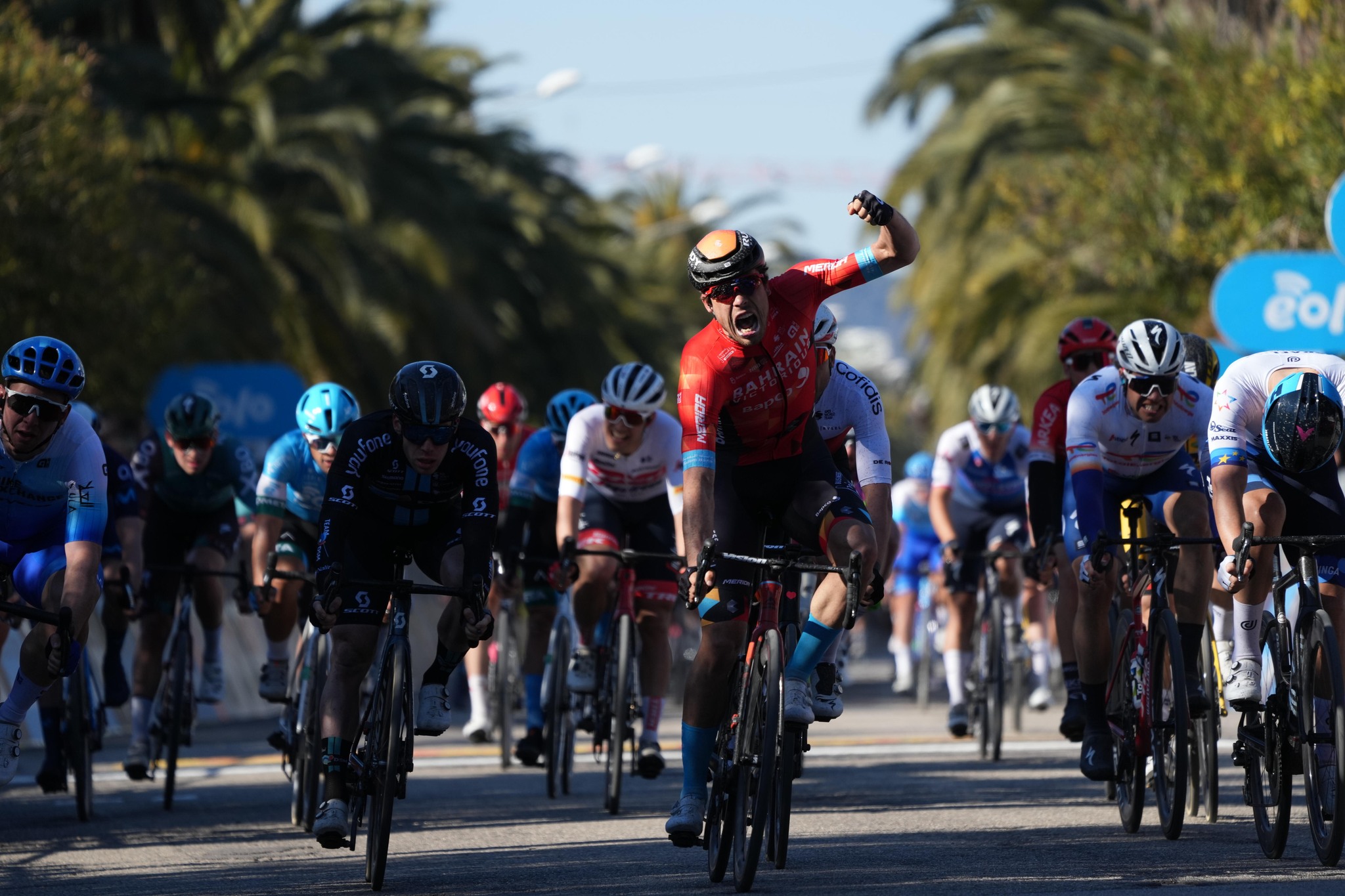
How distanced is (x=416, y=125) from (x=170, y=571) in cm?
1646

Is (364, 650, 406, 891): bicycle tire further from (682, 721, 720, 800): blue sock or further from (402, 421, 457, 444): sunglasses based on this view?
(682, 721, 720, 800): blue sock

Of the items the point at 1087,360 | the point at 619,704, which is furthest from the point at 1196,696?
the point at 619,704

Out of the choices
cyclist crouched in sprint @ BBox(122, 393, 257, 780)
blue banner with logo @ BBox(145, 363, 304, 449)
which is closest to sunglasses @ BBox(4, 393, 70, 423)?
cyclist crouched in sprint @ BBox(122, 393, 257, 780)

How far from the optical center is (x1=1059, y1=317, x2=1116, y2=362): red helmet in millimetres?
10984

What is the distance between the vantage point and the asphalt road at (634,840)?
7.64 metres


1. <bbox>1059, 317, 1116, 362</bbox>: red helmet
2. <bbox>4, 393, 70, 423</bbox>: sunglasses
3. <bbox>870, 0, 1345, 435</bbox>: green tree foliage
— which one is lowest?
<bbox>4, 393, 70, 423</bbox>: sunglasses

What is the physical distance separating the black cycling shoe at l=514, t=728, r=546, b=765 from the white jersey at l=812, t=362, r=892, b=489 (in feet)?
9.99

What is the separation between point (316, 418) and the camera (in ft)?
34.4

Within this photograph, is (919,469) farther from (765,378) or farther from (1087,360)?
(765,378)

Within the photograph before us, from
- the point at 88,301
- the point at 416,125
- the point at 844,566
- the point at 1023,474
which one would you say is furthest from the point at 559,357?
the point at 844,566

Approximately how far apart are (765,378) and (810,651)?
3.33 ft

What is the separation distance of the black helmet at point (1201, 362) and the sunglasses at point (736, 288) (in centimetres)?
379

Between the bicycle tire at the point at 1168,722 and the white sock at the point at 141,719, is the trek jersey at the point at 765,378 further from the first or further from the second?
the white sock at the point at 141,719

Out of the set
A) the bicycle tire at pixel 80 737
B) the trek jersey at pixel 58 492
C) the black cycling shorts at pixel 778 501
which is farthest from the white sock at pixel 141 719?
the black cycling shorts at pixel 778 501
